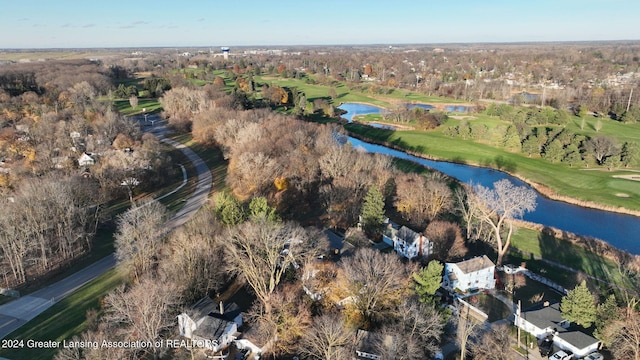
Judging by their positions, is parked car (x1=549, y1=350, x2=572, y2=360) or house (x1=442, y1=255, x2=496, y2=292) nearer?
Answer: parked car (x1=549, y1=350, x2=572, y2=360)

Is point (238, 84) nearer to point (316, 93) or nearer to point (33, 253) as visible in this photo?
point (316, 93)

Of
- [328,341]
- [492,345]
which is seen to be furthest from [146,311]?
[492,345]

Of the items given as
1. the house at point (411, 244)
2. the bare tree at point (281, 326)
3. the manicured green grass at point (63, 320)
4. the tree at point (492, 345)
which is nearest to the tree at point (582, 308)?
the tree at point (492, 345)

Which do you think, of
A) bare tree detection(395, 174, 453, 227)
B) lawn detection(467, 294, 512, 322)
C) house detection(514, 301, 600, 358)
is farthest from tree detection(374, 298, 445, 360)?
bare tree detection(395, 174, 453, 227)

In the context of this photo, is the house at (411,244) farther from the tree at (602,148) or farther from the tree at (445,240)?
the tree at (602,148)

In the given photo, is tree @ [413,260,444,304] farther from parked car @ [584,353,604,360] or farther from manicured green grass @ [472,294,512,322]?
parked car @ [584,353,604,360]

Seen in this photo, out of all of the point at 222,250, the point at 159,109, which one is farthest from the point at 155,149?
the point at 159,109

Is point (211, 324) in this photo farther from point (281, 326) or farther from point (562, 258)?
point (562, 258)
